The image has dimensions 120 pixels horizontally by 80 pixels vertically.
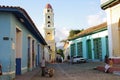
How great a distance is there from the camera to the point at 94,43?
39.3 metres

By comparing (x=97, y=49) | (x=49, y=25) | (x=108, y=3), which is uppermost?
(x=49, y=25)

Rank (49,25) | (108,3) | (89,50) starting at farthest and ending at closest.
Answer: (49,25)
(89,50)
(108,3)

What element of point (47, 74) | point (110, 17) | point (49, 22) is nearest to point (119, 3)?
point (110, 17)

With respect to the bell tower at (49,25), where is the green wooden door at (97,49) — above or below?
below

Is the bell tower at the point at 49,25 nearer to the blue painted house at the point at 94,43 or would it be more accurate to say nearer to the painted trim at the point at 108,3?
the blue painted house at the point at 94,43

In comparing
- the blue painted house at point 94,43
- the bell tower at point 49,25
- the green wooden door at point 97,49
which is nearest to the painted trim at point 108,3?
the blue painted house at point 94,43

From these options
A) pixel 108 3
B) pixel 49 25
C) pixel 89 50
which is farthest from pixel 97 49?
pixel 49 25

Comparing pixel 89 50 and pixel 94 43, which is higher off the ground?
A: pixel 94 43

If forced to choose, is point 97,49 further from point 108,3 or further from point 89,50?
point 108,3

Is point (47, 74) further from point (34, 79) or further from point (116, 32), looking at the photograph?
point (116, 32)

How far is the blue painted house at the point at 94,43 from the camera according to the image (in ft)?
115

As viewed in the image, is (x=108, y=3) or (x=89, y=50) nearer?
(x=108, y=3)

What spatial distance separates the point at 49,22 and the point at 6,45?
61112 millimetres

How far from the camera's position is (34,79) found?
16500 mm
